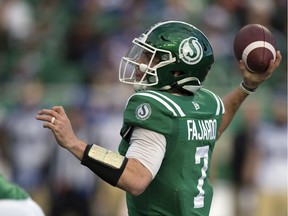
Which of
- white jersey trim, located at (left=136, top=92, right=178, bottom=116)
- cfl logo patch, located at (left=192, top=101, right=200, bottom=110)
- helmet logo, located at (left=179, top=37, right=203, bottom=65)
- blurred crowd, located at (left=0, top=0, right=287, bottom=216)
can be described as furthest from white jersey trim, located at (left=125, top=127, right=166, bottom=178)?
blurred crowd, located at (left=0, top=0, right=287, bottom=216)

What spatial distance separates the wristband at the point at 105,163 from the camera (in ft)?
14.1

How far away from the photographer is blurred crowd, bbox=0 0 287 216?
10.3m

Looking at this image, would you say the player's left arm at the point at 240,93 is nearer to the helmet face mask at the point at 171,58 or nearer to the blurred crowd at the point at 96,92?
the helmet face mask at the point at 171,58

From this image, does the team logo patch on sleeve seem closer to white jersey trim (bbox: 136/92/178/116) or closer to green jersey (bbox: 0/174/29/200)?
white jersey trim (bbox: 136/92/178/116)

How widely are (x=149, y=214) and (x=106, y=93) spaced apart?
653 centimetres

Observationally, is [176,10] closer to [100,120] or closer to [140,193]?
[100,120]

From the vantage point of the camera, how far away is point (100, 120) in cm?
1061

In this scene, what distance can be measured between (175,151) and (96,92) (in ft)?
21.9

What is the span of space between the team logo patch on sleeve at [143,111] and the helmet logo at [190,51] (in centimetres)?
38

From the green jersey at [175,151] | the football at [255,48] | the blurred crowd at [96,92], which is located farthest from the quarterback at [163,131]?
the blurred crowd at [96,92]

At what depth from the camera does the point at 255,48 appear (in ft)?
16.4

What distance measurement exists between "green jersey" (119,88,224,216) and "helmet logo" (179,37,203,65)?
196 mm

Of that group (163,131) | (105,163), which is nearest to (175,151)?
(163,131)

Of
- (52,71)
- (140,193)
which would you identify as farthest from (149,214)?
(52,71)
